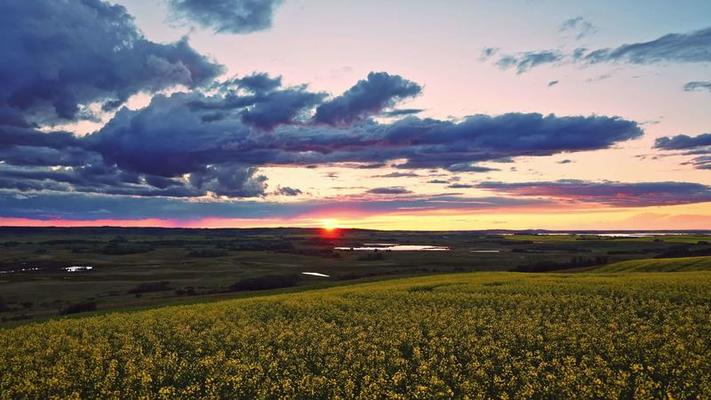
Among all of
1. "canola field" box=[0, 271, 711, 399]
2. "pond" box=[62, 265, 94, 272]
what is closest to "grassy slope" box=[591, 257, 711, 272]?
"canola field" box=[0, 271, 711, 399]

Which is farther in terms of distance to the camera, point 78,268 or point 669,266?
point 78,268

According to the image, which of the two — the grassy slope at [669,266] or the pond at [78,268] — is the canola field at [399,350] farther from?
the pond at [78,268]

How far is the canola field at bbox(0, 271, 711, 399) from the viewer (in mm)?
22688

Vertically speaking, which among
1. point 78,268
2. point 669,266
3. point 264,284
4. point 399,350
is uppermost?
point 669,266

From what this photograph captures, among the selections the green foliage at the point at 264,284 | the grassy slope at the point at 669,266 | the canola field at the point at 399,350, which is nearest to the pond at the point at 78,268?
the green foliage at the point at 264,284

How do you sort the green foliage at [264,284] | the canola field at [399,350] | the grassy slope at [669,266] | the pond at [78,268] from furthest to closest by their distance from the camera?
the pond at [78,268], the green foliage at [264,284], the grassy slope at [669,266], the canola field at [399,350]

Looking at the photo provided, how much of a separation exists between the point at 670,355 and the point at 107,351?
30.4m

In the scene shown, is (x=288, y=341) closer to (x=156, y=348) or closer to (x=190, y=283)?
(x=156, y=348)

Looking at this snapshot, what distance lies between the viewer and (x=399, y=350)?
28.7 m

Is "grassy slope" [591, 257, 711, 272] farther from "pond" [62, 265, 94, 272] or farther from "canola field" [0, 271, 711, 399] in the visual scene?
"pond" [62, 265, 94, 272]

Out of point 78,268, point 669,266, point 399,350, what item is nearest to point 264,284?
point 669,266

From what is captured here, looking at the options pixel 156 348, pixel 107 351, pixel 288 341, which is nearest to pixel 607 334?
pixel 288 341

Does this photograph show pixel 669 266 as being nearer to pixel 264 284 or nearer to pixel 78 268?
pixel 264 284

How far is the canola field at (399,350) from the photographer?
2269 cm
